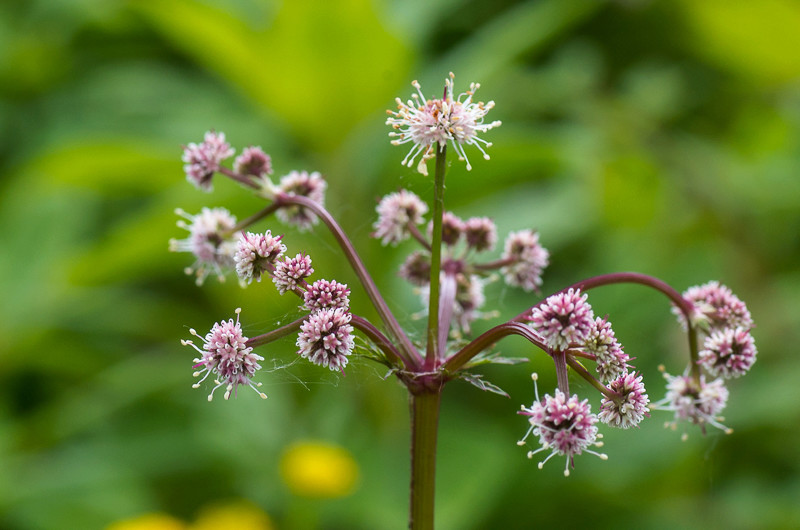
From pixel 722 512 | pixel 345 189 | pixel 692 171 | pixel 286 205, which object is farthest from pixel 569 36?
pixel 286 205

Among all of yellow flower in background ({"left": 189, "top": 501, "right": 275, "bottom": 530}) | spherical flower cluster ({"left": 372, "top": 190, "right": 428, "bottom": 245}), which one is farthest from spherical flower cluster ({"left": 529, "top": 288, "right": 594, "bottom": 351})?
yellow flower in background ({"left": 189, "top": 501, "right": 275, "bottom": 530})

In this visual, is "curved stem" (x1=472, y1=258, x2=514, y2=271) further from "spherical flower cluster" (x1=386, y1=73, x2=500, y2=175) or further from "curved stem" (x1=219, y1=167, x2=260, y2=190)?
"curved stem" (x1=219, y1=167, x2=260, y2=190)

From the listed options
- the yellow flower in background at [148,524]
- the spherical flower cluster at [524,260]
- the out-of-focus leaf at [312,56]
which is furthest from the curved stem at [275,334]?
the out-of-focus leaf at [312,56]

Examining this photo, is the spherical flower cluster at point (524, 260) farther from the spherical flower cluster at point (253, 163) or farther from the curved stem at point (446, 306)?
the spherical flower cluster at point (253, 163)

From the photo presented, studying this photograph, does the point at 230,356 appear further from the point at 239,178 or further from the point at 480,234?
the point at 480,234

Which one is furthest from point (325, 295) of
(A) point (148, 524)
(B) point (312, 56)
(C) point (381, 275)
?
(B) point (312, 56)

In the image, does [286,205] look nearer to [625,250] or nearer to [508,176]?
[508,176]

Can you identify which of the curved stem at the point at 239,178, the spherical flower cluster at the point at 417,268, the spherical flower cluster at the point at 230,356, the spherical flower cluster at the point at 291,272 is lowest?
the spherical flower cluster at the point at 230,356
